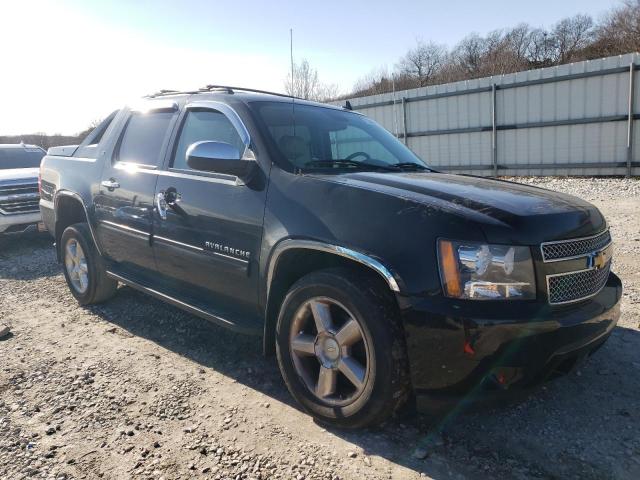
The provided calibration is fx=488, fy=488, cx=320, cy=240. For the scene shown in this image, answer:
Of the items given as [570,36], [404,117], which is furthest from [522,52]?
[404,117]

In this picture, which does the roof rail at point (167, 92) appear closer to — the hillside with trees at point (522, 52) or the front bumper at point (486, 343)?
the front bumper at point (486, 343)

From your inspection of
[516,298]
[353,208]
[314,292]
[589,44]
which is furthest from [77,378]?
[589,44]

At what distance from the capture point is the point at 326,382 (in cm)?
260

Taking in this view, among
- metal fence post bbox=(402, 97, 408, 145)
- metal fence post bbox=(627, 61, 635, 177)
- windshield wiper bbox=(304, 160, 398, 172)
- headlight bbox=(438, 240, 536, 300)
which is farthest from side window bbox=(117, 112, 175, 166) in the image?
metal fence post bbox=(402, 97, 408, 145)

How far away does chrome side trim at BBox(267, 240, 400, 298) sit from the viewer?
226cm

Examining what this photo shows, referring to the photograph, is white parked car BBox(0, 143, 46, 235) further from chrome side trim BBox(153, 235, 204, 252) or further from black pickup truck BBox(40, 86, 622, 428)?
chrome side trim BBox(153, 235, 204, 252)

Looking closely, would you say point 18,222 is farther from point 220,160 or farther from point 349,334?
point 349,334

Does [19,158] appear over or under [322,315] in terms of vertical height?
over

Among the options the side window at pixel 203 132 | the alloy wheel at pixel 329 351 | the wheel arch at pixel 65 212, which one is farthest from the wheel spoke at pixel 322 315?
the wheel arch at pixel 65 212

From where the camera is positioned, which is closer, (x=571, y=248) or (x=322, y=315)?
(x=571, y=248)

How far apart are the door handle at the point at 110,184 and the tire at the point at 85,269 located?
0.67 metres

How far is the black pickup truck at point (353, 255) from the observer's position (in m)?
2.17

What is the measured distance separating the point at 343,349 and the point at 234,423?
0.77 meters

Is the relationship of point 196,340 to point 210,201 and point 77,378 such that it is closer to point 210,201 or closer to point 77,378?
point 77,378
